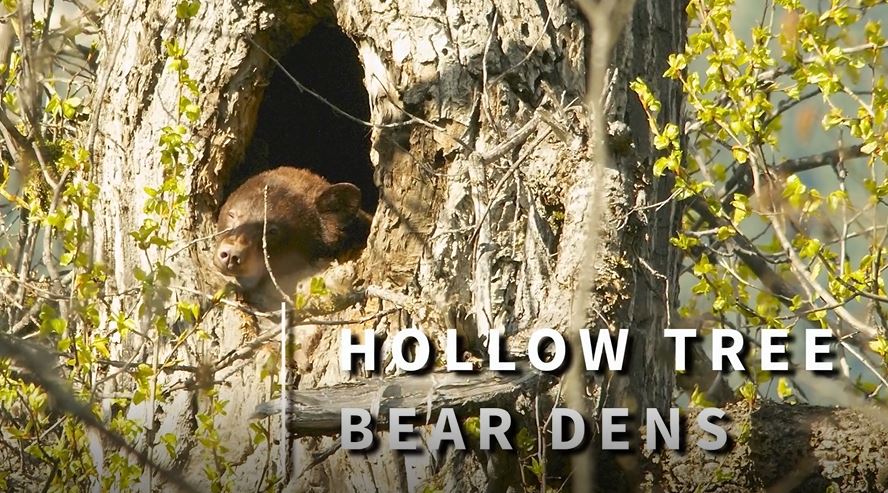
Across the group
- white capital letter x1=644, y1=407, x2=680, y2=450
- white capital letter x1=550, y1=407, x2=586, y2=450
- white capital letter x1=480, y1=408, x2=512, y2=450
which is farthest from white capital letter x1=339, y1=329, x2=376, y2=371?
white capital letter x1=644, y1=407, x2=680, y2=450

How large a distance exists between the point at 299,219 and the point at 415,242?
1.69 metres

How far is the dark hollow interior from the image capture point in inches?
269

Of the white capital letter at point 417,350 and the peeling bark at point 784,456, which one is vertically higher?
the white capital letter at point 417,350

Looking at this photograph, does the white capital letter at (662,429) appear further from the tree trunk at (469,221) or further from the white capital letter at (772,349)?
the white capital letter at (772,349)

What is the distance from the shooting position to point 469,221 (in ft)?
14.9

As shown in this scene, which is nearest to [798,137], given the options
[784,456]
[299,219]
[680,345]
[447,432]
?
[680,345]

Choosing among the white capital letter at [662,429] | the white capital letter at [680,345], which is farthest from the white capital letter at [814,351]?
the white capital letter at [662,429]

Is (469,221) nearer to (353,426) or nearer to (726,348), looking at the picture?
→ (353,426)

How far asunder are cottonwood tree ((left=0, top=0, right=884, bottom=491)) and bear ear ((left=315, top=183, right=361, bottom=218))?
114 cm

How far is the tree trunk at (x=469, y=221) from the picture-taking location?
446 centimetres

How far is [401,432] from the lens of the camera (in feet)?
13.8

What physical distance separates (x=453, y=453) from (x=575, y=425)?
0.43 m

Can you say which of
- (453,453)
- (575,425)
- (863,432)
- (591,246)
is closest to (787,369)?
(863,432)

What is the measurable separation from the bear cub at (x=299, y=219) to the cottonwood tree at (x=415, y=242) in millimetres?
599
